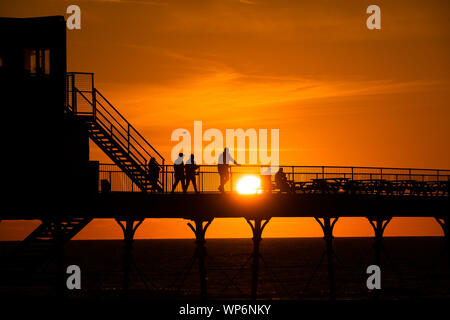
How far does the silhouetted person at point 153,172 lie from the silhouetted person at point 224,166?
131 inches

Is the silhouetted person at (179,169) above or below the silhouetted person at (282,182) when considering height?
above

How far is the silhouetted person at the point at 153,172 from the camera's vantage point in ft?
112

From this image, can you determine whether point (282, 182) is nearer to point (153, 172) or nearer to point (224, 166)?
point (224, 166)

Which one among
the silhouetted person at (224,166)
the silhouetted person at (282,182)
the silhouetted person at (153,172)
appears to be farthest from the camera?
the silhouetted person at (282,182)

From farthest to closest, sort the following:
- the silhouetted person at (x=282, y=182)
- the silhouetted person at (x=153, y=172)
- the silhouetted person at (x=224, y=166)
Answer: the silhouetted person at (x=282, y=182)
the silhouetted person at (x=224, y=166)
the silhouetted person at (x=153, y=172)

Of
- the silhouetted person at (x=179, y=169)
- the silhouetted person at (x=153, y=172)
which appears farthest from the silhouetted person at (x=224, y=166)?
the silhouetted person at (x=153, y=172)

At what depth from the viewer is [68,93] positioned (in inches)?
1297

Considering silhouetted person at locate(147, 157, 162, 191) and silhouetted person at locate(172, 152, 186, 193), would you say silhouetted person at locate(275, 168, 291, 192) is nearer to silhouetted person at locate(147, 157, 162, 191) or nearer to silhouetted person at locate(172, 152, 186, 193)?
silhouetted person at locate(172, 152, 186, 193)

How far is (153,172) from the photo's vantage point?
34406 mm

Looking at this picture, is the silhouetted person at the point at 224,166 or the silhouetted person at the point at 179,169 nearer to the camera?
the silhouetted person at the point at 179,169

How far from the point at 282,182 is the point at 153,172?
6925 millimetres

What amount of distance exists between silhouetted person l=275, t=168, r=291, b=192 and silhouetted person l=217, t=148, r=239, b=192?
2.64m

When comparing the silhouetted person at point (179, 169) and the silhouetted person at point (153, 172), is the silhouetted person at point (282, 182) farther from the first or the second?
the silhouetted person at point (153, 172)

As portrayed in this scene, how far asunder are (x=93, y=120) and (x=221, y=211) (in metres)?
7.61
